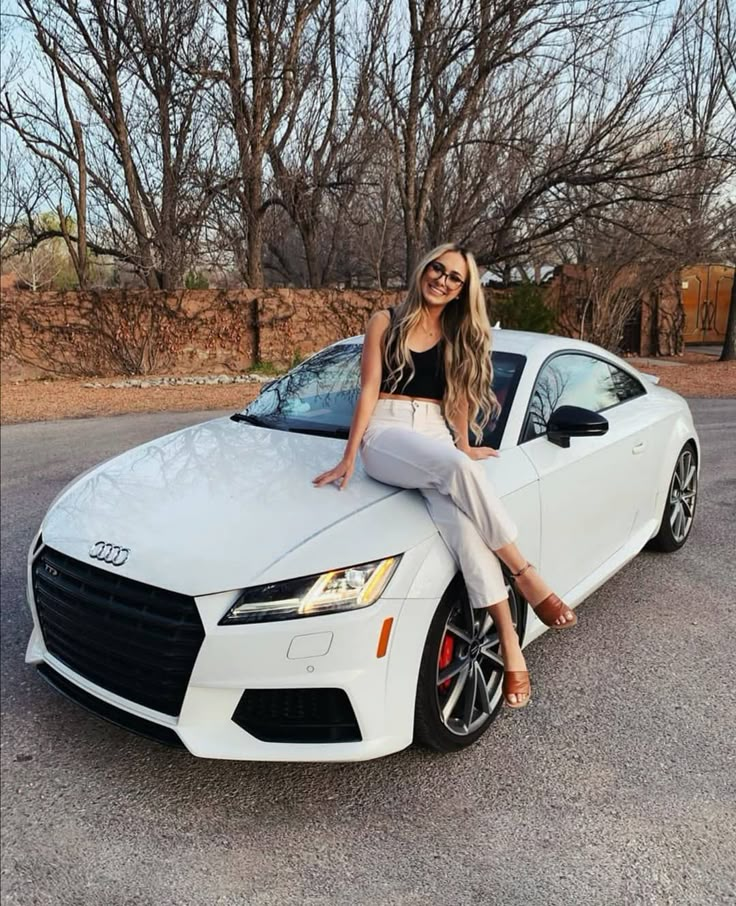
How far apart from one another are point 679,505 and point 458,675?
2643 millimetres

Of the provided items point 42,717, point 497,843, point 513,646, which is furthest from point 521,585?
point 42,717

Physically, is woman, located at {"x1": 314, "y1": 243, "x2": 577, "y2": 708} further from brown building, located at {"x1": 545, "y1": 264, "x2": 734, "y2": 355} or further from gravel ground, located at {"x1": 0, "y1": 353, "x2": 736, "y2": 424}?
brown building, located at {"x1": 545, "y1": 264, "x2": 734, "y2": 355}

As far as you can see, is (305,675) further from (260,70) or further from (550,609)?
(260,70)

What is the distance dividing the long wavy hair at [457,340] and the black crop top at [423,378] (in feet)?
0.06

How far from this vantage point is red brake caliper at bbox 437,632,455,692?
8.54 ft

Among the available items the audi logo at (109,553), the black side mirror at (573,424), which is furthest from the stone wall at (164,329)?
the audi logo at (109,553)

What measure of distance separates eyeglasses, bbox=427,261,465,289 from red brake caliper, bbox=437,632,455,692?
1372 millimetres

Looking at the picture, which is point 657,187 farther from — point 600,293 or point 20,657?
point 20,657

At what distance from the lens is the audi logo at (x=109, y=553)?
8.10 feet

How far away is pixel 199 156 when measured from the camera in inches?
661

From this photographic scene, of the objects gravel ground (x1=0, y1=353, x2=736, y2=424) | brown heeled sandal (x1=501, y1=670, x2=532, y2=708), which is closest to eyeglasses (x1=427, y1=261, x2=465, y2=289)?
brown heeled sandal (x1=501, y1=670, x2=532, y2=708)

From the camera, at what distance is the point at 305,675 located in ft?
7.44

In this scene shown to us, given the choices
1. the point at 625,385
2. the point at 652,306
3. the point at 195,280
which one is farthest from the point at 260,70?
the point at 625,385

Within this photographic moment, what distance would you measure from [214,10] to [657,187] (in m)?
10.1
